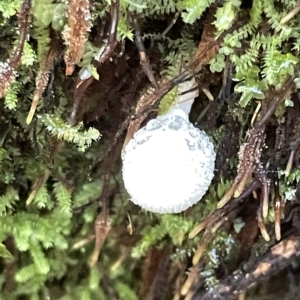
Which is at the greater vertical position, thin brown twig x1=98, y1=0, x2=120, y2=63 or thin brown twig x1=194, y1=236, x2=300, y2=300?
thin brown twig x1=98, y1=0, x2=120, y2=63

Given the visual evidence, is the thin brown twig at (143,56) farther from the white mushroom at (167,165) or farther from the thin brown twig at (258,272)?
the thin brown twig at (258,272)

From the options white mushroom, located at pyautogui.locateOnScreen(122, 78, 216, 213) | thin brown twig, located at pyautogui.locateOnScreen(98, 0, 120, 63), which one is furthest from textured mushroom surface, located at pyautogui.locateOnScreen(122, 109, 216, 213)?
thin brown twig, located at pyautogui.locateOnScreen(98, 0, 120, 63)

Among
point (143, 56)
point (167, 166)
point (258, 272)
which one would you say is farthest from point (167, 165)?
point (258, 272)

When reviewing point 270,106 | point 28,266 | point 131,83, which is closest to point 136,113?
point 131,83

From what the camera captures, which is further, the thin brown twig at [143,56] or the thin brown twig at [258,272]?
the thin brown twig at [258,272]

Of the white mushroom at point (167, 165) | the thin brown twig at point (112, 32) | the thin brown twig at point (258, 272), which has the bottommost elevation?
the thin brown twig at point (258, 272)

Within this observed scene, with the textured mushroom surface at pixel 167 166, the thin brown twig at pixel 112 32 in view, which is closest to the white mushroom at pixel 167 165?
the textured mushroom surface at pixel 167 166

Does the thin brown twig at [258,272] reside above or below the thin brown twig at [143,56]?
below

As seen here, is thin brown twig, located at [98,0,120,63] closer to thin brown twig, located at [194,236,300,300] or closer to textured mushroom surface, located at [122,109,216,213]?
textured mushroom surface, located at [122,109,216,213]
